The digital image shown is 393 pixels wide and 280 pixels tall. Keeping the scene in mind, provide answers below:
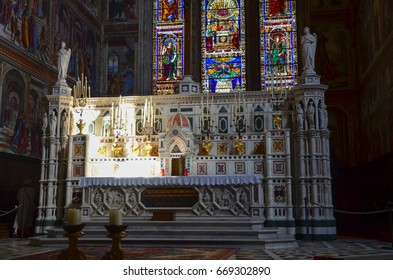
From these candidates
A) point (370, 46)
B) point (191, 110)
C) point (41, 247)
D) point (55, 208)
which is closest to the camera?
point (41, 247)

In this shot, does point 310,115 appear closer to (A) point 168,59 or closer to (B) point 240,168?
(B) point 240,168

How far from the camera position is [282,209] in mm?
14750

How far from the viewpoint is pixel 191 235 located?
12445 mm

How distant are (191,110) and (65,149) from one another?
4.54 m

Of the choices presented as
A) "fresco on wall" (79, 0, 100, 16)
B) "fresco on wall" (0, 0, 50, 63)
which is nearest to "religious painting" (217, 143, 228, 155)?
"fresco on wall" (0, 0, 50, 63)

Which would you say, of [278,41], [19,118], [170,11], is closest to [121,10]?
[170,11]

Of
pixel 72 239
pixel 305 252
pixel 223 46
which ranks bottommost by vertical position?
pixel 305 252

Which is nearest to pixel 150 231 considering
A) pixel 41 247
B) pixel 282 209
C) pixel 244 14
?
pixel 41 247

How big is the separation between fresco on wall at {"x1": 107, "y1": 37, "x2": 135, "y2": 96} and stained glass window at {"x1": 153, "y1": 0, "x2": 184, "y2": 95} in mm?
1215

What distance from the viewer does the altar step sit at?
39.1 feet

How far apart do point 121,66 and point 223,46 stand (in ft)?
18.0

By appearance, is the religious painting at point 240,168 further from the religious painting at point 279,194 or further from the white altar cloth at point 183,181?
the religious painting at point 279,194

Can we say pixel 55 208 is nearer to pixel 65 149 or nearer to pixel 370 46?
pixel 65 149

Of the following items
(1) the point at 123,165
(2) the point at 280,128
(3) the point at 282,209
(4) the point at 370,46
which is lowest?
(3) the point at 282,209
